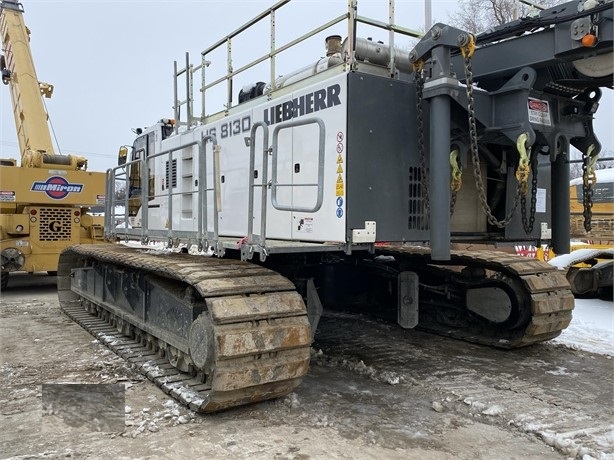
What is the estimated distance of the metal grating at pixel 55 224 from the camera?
40.5 feet

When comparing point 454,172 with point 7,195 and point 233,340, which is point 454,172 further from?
point 7,195

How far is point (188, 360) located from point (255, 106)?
256 centimetres

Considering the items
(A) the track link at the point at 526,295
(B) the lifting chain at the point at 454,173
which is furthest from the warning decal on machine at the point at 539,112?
(A) the track link at the point at 526,295

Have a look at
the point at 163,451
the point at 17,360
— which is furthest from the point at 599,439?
the point at 17,360

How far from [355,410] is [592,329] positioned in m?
4.64

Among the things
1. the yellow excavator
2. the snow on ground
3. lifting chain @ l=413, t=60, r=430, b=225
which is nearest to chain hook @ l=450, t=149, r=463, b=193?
lifting chain @ l=413, t=60, r=430, b=225

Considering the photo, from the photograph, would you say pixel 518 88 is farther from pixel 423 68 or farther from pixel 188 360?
pixel 188 360

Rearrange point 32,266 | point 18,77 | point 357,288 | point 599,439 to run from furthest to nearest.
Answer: point 18,77
point 32,266
point 357,288
point 599,439

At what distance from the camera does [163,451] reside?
11.9ft

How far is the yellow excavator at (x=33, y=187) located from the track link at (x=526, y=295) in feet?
28.9

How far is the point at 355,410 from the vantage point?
14.5 ft

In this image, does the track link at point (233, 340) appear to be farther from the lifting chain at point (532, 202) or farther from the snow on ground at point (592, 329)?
the snow on ground at point (592, 329)

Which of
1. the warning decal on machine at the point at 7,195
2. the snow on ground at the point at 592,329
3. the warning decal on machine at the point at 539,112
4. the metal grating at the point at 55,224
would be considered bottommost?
the snow on ground at the point at 592,329

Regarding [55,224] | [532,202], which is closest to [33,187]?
[55,224]
